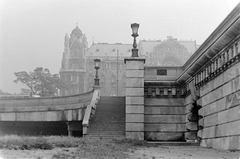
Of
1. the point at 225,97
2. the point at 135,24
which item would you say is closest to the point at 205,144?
the point at 225,97

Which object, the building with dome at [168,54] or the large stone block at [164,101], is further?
the building with dome at [168,54]

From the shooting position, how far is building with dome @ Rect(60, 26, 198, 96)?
112m

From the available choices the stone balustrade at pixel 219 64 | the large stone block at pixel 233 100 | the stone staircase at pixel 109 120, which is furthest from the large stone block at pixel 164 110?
the large stone block at pixel 233 100

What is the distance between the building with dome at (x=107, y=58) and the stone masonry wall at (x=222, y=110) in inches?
3786

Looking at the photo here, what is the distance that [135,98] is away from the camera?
1756 cm

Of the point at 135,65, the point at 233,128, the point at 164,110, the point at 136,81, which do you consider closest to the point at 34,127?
the point at 136,81

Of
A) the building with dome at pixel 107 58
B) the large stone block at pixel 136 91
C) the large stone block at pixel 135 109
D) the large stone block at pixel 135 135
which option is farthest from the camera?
the building with dome at pixel 107 58

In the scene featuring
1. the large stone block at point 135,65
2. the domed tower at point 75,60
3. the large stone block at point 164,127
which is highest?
the domed tower at point 75,60

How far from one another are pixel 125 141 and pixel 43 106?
56.5ft

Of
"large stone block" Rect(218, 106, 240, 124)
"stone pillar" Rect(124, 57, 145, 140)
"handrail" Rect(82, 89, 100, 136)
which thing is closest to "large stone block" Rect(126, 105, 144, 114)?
"stone pillar" Rect(124, 57, 145, 140)

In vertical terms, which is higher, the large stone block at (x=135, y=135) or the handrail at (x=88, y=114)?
the handrail at (x=88, y=114)

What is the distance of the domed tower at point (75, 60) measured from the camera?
116750 mm

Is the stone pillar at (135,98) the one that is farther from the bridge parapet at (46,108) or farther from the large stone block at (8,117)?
the large stone block at (8,117)

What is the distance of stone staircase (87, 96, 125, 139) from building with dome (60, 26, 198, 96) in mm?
84356
